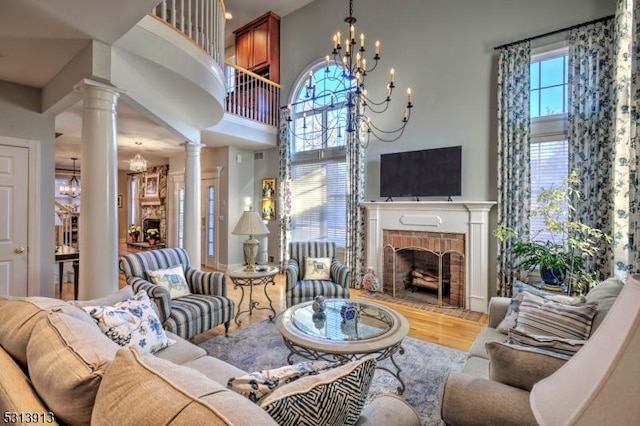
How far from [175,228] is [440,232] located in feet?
20.4

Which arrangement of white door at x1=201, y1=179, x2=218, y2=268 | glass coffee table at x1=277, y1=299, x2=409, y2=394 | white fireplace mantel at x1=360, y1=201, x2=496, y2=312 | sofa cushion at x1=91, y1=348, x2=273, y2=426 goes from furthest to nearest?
white door at x1=201, y1=179, x2=218, y2=268, white fireplace mantel at x1=360, y1=201, x2=496, y2=312, glass coffee table at x1=277, y1=299, x2=409, y2=394, sofa cushion at x1=91, y1=348, x2=273, y2=426

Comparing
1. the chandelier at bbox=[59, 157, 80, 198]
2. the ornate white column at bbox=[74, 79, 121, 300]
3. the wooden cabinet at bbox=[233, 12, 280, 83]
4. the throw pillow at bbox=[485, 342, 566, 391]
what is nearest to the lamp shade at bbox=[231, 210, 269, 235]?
the ornate white column at bbox=[74, 79, 121, 300]

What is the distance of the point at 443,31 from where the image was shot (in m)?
4.71

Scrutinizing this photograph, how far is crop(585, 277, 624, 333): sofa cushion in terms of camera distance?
1831mm

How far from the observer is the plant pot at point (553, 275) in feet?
11.1

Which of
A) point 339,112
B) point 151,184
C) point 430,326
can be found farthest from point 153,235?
point 430,326

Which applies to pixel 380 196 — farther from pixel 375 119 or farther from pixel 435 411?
pixel 435 411

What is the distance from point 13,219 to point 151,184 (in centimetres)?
640

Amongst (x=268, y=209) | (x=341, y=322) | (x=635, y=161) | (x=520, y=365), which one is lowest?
(x=341, y=322)

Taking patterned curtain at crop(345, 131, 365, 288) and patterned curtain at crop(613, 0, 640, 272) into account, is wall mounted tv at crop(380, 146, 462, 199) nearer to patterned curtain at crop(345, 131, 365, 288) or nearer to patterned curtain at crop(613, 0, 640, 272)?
patterned curtain at crop(345, 131, 365, 288)

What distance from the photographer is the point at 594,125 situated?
11.6 feet

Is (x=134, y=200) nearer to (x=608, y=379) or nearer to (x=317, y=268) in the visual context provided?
(x=317, y=268)

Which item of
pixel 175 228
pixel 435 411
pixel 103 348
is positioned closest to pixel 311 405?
pixel 103 348

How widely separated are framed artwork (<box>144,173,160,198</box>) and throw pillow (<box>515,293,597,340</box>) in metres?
9.70
